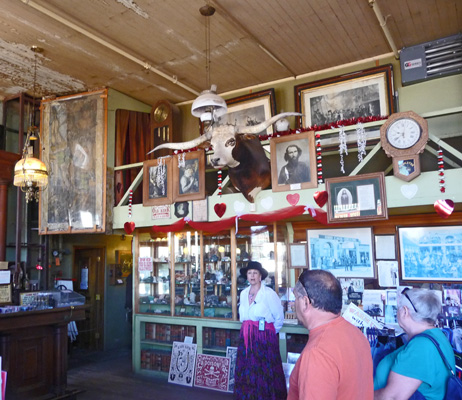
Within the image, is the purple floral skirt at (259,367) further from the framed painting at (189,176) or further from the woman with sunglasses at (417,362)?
the woman with sunglasses at (417,362)

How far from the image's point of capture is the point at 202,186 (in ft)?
20.7

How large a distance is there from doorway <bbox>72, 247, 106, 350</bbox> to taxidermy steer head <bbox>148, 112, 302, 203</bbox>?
15.1ft

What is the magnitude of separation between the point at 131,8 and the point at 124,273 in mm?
6199

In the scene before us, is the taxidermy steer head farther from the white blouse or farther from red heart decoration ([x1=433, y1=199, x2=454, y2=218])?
red heart decoration ([x1=433, y1=199, x2=454, y2=218])

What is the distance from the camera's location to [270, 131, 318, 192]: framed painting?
18.2 feet

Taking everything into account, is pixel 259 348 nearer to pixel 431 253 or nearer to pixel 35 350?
pixel 431 253

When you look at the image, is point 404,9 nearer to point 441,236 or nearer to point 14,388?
point 441,236

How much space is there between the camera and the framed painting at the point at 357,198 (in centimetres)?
501

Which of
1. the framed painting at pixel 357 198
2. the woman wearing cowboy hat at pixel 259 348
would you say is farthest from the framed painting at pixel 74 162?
the framed painting at pixel 357 198

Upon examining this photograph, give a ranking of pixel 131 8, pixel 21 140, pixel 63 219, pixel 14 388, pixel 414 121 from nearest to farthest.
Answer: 1. pixel 414 121
2. pixel 14 388
3. pixel 131 8
4. pixel 63 219
5. pixel 21 140

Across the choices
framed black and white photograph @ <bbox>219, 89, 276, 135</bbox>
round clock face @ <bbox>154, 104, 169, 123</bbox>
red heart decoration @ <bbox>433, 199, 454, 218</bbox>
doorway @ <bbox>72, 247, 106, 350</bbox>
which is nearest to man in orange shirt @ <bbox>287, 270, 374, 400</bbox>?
red heart decoration @ <bbox>433, 199, 454, 218</bbox>

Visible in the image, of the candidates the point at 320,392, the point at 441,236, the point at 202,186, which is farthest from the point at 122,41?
the point at 320,392

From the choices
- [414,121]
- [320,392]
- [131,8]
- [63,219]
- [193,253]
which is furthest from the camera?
[63,219]

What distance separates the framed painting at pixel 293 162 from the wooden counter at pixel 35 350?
3452 mm
